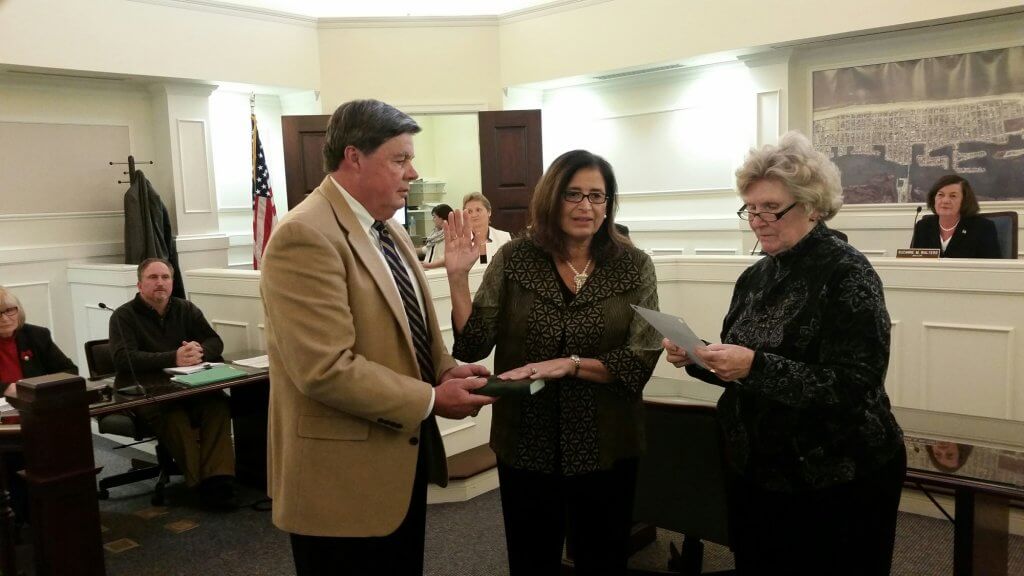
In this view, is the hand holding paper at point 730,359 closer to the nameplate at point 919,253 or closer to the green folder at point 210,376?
the green folder at point 210,376

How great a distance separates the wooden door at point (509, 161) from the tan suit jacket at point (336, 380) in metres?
6.05

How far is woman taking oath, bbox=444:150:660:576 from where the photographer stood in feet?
6.29

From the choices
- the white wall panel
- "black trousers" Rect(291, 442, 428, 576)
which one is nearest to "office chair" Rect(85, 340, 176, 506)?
"black trousers" Rect(291, 442, 428, 576)

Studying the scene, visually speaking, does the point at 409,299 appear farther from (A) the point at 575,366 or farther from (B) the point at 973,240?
(B) the point at 973,240

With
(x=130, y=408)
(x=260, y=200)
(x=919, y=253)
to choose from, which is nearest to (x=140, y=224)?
(x=260, y=200)

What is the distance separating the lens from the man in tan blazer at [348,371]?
1507mm

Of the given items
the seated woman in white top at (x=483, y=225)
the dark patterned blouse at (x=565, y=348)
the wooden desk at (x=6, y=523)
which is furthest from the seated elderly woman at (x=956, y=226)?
the wooden desk at (x=6, y=523)

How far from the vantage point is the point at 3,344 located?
12.6 feet

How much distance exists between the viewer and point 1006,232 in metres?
4.88

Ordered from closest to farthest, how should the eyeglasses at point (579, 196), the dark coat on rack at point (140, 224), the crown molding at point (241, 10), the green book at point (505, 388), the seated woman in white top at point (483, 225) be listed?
the green book at point (505, 388)
the eyeglasses at point (579, 196)
the seated woman in white top at point (483, 225)
the dark coat on rack at point (140, 224)
the crown molding at point (241, 10)

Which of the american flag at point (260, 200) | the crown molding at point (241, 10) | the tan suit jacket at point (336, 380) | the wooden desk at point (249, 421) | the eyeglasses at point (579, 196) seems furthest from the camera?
the american flag at point (260, 200)

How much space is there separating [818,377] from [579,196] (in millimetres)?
727

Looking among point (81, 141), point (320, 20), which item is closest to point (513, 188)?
point (320, 20)

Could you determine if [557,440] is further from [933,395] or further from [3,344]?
[3,344]
